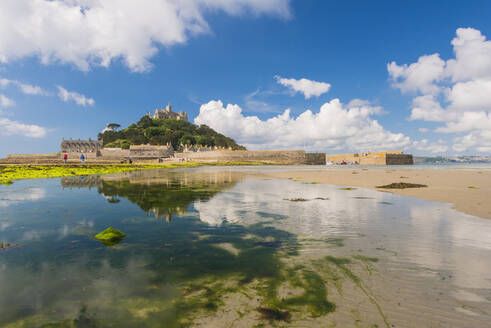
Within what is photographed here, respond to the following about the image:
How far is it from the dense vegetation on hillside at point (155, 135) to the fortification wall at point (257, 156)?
45.0 m

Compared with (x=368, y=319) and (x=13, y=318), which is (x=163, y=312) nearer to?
(x=13, y=318)

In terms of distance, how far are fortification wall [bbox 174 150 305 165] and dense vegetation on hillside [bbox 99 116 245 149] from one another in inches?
1773

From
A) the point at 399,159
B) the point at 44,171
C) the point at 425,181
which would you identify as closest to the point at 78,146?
the point at 44,171

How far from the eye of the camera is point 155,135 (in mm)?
165375

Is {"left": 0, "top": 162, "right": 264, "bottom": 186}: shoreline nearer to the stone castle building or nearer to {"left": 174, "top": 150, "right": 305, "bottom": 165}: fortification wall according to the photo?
{"left": 174, "top": 150, "right": 305, "bottom": 165}: fortification wall

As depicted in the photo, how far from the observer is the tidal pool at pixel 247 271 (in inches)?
116

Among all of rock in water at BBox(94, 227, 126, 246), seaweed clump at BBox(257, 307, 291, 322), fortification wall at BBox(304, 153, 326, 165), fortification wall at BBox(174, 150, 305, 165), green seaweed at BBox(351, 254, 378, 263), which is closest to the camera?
seaweed clump at BBox(257, 307, 291, 322)

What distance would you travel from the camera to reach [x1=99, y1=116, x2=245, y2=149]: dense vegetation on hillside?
157m

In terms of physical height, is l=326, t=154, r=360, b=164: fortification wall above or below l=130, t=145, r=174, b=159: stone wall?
below

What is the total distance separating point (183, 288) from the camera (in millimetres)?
3590

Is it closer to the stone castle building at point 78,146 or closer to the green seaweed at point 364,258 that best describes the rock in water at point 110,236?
the green seaweed at point 364,258

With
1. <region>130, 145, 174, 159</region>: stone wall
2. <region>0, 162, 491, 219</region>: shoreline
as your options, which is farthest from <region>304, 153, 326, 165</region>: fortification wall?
<region>0, 162, 491, 219</region>: shoreline

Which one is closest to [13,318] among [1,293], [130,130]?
[1,293]

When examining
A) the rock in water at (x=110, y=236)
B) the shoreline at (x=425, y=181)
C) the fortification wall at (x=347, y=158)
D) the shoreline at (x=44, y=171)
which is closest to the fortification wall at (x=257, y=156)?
the fortification wall at (x=347, y=158)
